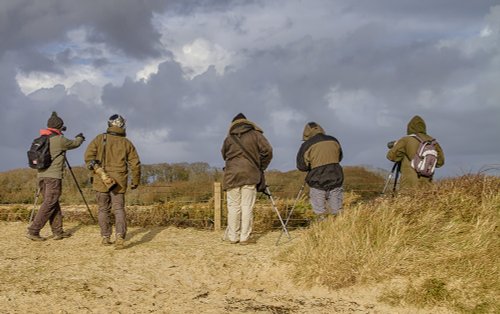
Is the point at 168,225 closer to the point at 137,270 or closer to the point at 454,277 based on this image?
the point at 137,270

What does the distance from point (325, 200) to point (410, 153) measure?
5.76 feet

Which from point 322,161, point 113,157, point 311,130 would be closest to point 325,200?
point 322,161

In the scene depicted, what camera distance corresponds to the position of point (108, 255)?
8.81 metres

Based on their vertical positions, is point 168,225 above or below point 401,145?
below

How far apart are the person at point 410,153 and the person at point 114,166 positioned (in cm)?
458

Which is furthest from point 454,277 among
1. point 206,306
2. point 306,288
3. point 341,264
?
point 206,306

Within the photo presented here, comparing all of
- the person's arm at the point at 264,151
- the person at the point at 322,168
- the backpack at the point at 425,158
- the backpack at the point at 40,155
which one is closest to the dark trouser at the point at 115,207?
the backpack at the point at 40,155

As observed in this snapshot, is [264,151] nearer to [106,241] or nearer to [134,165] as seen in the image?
[134,165]

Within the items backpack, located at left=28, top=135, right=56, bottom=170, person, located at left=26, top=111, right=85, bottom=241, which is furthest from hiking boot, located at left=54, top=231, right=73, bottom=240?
backpack, located at left=28, top=135, right=56, bottom=170

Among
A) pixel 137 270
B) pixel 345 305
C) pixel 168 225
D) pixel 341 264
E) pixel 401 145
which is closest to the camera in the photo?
pixel 345 305

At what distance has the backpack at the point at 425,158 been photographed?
978cm

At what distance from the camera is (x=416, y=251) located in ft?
25.2

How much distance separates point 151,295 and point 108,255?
196 cm

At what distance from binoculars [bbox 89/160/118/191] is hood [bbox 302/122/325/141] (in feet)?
10.9
